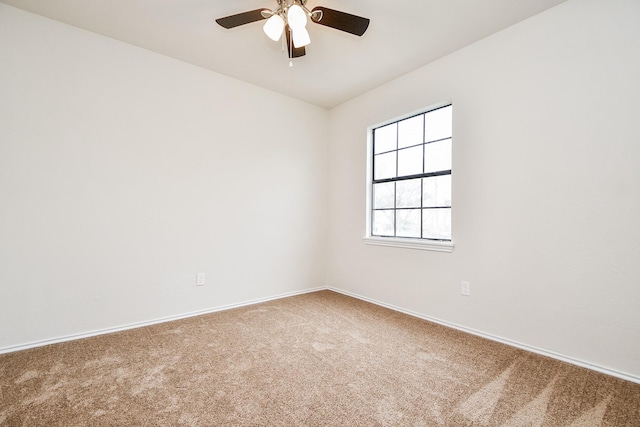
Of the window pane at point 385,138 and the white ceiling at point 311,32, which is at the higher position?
the white ceiling at point 311,32

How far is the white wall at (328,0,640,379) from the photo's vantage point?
1.76 metres

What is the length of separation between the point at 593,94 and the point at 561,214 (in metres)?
0.83

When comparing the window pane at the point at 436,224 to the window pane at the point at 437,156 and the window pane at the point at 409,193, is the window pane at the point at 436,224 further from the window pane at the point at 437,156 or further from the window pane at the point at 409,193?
the window pane at the point at 437,156

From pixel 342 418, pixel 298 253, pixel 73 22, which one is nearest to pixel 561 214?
pixel 342 418

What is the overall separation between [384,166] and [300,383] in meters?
2.51

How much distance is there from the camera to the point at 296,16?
166 cm

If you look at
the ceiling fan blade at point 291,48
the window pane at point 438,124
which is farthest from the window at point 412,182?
the ceiling fan blade at point 291,48

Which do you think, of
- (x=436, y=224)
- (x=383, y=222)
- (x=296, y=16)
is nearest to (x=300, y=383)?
(x=436, y=224)

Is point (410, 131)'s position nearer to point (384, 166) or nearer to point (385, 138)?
point (385, 138)

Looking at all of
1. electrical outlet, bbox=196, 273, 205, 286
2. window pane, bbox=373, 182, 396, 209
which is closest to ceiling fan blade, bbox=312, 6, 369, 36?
window pane, bbox=373, 182, 396, 209

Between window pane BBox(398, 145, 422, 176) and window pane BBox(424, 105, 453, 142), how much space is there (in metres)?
0.17

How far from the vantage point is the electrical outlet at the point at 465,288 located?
8.03 ft

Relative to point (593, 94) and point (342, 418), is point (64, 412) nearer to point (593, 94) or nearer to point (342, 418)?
point (342, 418)

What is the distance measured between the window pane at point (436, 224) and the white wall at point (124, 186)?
1695mm
